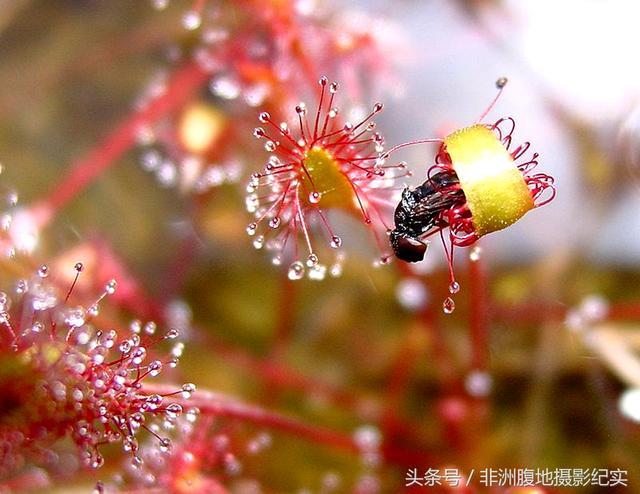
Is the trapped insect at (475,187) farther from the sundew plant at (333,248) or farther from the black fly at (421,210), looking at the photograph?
the sundew plant at (333,248)

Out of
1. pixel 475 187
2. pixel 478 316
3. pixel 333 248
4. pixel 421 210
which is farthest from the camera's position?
pixel 478 316

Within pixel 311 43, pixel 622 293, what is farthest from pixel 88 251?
pixel 622 293

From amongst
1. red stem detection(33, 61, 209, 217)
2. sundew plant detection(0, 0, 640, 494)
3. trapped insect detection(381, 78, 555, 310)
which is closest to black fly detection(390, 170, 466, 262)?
trapped insect detection(381, 78, 555, 310)

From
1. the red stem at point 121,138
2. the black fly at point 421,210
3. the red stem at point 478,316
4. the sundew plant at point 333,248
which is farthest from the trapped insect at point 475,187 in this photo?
the red stem at point 121,138

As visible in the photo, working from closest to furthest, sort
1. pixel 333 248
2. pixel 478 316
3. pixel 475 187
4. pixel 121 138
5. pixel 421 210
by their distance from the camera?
1. pixel 475 187
2. pixel 421 210
3. pixel 333 248
4. pixel 478 316
5. pixel 121 138

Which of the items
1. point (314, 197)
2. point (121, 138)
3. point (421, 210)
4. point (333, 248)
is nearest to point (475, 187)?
point (421, 210)

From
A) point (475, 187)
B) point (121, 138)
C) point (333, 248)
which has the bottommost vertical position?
point (475, 187)

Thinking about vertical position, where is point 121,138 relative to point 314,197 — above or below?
above

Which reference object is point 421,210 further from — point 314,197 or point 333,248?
point 333,248

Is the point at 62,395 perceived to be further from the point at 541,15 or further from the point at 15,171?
the point at 541,15
